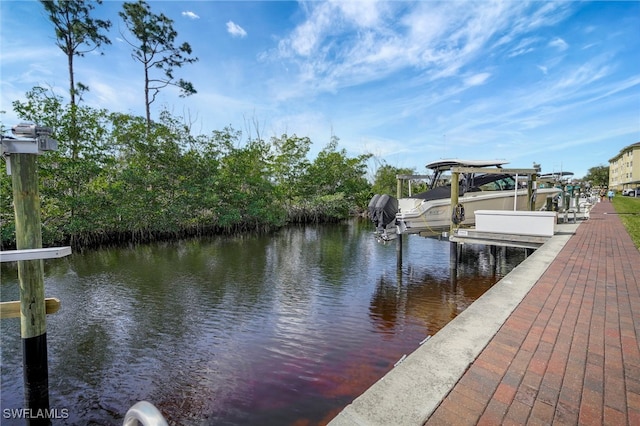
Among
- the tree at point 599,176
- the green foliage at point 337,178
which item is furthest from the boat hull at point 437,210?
the tree at point 599,176

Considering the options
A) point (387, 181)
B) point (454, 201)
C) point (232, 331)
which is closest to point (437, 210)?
point (454, 201)

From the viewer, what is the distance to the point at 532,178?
9.95 m

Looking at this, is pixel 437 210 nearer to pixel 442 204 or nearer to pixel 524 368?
pixel 442 204

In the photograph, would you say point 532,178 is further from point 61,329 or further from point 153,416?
point 61,329

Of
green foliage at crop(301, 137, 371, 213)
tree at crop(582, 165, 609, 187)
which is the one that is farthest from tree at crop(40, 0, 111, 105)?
tree at crop(582, 165, 609, 187)

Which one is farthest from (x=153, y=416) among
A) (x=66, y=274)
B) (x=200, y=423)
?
(x=66, y=274)

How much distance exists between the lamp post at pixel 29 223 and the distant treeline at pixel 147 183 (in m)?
8.56

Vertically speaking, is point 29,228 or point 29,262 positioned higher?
point 29,228

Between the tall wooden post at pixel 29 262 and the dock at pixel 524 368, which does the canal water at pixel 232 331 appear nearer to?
the tall wooden post at pixel 29 262

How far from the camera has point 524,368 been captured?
7.46 ft

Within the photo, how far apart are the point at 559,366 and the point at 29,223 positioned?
194 inches

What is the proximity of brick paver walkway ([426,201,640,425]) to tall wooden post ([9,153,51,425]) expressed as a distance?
13.3 feet

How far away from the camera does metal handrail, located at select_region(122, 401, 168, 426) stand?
1083 mm

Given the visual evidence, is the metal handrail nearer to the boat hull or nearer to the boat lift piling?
the boat lift piling
